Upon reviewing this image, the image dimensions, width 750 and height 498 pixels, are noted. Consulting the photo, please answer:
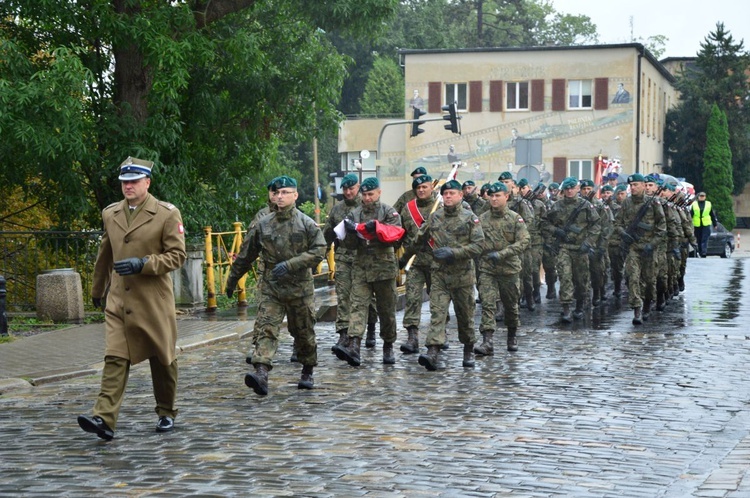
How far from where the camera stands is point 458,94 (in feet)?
188

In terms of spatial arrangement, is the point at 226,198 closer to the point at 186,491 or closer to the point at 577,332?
the point at 577,332

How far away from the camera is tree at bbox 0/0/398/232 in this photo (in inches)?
635

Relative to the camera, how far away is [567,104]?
5556cm

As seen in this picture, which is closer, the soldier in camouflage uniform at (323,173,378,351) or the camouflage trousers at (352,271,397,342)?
the camouflage trousers at (352,271,397,342)

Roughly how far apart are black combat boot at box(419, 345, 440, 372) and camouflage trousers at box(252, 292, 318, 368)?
154 cm

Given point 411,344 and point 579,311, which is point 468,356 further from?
Result: point 579,311

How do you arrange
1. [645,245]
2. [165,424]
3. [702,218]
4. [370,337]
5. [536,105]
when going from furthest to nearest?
[536,105], [702,218], [645,245], [370,337], [165,424]

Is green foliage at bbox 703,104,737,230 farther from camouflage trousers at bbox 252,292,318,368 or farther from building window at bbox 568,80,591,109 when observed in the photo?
camouflage trousers at bbox 252,292,318,368

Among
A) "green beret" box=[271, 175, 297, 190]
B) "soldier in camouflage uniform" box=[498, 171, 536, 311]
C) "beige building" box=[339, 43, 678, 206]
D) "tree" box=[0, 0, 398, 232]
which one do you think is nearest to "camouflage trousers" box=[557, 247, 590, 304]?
"soldier in camouflage uniform" box=[498, 171, 536, 311]

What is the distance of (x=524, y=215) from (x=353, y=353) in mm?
6884

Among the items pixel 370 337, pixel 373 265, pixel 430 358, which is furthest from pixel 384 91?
pixel 430 358

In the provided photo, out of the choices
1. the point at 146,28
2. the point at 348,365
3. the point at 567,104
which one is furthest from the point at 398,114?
the point at 348,365

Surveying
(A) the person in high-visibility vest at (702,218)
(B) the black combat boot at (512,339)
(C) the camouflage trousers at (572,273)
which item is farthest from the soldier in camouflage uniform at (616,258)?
(A) the person in high-visibility vest at (702,218)

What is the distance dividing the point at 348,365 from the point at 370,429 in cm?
373
